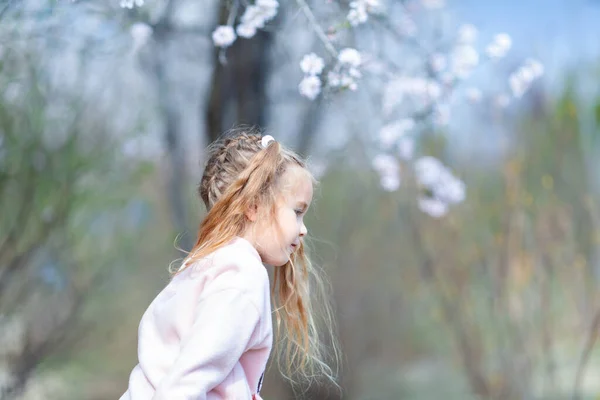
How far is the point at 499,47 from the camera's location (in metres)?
2.84

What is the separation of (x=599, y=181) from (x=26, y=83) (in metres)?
1.99

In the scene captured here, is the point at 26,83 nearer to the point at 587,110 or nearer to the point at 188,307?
the point at 188,307

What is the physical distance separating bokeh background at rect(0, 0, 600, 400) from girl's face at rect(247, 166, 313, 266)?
1367 millimetres

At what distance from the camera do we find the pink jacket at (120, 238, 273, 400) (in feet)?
4.00

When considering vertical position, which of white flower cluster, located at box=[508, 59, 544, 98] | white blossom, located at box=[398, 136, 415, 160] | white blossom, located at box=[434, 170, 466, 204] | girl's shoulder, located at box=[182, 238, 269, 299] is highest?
girl's shoulder, located at box=[182, 238, 269, 299]

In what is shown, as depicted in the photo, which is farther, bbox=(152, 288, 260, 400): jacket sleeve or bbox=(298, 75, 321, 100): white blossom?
bbox=(298, 75, 321, 100): white blossom

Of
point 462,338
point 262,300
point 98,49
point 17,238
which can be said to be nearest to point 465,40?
point 462,338

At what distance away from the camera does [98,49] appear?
2.85m

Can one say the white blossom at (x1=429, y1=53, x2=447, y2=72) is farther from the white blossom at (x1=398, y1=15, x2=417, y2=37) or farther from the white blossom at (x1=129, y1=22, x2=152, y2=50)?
the white blossom at (x1=129, y1=22, x2=152, y2=50)

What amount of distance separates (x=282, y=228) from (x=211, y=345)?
269 mm

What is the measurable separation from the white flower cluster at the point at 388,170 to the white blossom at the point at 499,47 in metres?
0.49

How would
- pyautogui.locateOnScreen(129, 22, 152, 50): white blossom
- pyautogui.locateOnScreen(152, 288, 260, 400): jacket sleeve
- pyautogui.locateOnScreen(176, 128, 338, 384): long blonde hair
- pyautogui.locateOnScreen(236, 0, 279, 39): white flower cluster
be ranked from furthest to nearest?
pyautogui.locateOnScreen(129, 22, 152, 50): white blossom, pyautogui.locateOnScreen(236, 0, 279, 39): white flower cluster, pyautogui.locateOnScreen(176, 128, 338, 384): long blonde hair, pyautogui.locateOnScreen(152, 288, 260, 400): jacket sleeve

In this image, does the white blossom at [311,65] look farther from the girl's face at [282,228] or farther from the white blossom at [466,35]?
the girl's face at [282,228]

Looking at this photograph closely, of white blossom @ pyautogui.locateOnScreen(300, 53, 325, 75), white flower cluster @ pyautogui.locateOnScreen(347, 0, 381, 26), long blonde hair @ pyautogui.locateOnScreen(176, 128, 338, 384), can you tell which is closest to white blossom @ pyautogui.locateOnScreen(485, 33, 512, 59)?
white flower cluster @ pyautogui.locateOnScreen(347, 0, 381, 26)
